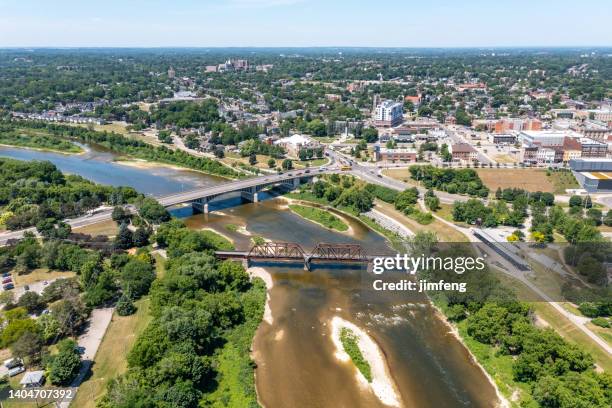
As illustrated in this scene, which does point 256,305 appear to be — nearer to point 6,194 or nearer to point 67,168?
point 6,194

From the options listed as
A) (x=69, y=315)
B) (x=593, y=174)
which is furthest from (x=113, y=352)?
(x=593, y=174)

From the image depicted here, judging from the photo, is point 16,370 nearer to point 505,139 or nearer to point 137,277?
point 137,277

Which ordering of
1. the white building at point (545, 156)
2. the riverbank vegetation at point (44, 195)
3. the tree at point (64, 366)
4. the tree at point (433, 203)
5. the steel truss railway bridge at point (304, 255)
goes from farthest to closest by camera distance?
1. the white building at point (545, 156)
2. the tree at point (433, 203)
3. the riverbank vegetation at point (44, 195)
4. the steel truss railway bridge at point (304, 255)
5. the tree at point (64, 366)

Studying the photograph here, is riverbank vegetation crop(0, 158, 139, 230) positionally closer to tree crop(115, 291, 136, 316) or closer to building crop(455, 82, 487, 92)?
tree crop(115, 291, 136, 316)

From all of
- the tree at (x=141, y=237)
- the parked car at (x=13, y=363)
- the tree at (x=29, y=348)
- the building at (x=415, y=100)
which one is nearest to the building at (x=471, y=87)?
the building at (x=415, y=100)

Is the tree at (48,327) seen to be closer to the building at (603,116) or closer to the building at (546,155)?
the building at (546,155)
